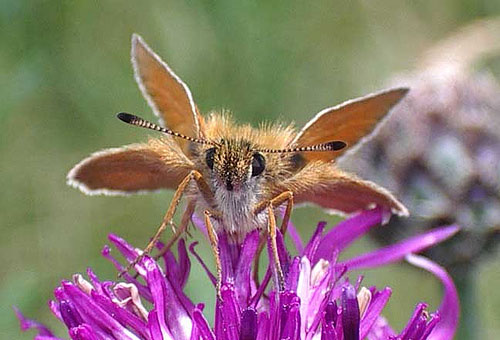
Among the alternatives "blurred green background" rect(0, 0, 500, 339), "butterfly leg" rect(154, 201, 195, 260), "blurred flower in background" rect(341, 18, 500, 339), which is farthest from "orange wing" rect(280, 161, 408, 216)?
"blurred green background" rect(0, 0, 500, 339)

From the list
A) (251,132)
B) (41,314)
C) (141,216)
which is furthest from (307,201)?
(141,216)

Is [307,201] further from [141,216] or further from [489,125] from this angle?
[141,216]

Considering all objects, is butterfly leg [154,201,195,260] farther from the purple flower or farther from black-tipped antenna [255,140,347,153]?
black-tipped antenna [255,140,347,153]

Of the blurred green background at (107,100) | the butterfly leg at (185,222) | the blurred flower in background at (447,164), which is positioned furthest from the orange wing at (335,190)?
the blurred green background at (107,100)

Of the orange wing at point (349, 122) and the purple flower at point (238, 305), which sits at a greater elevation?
the orange wing at point (349, 122)

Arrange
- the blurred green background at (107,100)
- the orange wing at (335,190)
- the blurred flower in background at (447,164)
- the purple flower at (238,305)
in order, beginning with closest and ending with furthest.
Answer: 1. the purple flower at (238,305)
2. the orange wing at (335,190)
3. the blurred flower in background at (447,164)
4. the blurred green background at (107,100)

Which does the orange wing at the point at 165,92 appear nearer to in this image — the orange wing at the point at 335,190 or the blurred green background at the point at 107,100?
the orange wing at the point at 335,190
